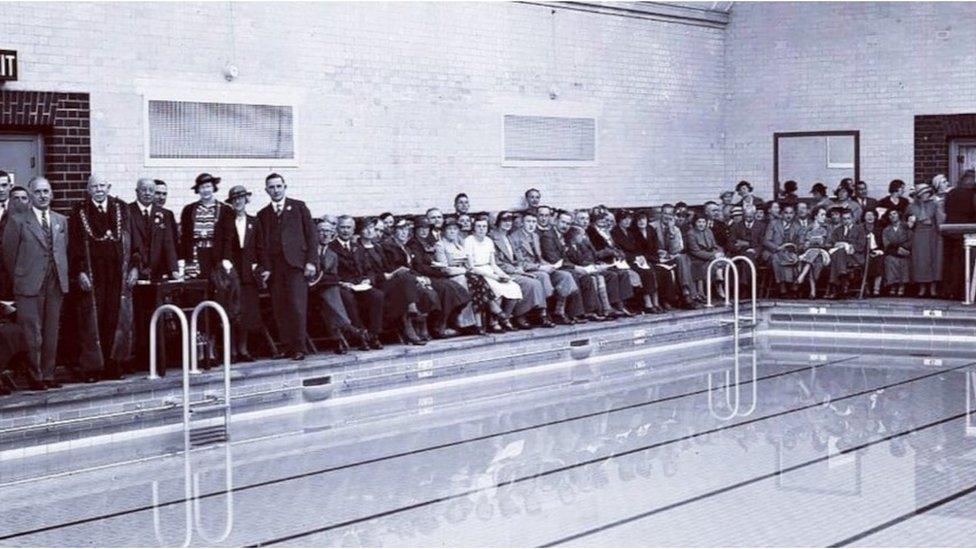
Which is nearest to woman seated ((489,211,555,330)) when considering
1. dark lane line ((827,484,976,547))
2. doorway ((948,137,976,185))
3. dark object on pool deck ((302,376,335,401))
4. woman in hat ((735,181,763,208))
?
dark object on pool deck ((302,376,335,401))

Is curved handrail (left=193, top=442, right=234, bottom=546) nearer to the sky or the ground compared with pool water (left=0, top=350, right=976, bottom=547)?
nearer to the ground

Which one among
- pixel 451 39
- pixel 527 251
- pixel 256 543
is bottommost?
pixel 256 543

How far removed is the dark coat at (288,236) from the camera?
39.1 ft

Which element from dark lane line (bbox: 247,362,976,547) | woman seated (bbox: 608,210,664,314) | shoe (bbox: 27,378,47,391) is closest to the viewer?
dark lane line (bbox: 247,362,976,547)

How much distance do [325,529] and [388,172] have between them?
8839mm

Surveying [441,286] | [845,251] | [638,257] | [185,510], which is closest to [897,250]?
[845,251]

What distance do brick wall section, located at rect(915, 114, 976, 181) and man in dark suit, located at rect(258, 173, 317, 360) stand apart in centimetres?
1038

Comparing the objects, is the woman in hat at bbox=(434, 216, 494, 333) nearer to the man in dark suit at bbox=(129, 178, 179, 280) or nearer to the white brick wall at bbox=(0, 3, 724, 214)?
the white brick wall at bbox=(0, 3, 724, 214)

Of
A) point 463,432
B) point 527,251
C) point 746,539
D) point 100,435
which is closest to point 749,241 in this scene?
point 527,251

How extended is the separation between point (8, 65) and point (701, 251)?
28.0 ft

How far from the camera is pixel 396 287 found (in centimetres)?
1290

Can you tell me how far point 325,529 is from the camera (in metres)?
7.03

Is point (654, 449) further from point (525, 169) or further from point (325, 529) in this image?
point (525, 169)

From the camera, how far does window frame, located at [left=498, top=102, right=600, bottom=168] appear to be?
674 inches
